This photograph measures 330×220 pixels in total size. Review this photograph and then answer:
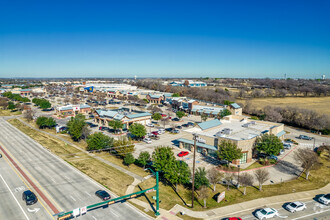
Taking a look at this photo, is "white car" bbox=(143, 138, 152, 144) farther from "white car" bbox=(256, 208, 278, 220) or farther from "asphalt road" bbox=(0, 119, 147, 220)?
"white car" bbox=(256, 208, 278, 220)

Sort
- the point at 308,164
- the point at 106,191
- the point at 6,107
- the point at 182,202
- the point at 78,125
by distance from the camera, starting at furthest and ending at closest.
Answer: the point at 6,107 < the point at 78,125 < the point at 308,164 < the point at 106,191 < the point at 182,202

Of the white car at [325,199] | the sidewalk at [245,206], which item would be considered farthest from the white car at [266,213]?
the white car at [325,199]

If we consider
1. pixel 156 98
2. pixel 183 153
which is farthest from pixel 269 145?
pixel 156 98

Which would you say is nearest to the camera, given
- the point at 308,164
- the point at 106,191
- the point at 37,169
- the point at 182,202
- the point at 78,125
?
the point at 182,202

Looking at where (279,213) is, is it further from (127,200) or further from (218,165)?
(127,200)

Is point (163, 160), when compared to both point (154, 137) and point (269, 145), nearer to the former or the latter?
point (269, 145)

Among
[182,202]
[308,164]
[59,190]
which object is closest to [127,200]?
[182,202]

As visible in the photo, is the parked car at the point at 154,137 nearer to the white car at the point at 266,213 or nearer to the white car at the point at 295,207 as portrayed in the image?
the white car at the point at 266,213
